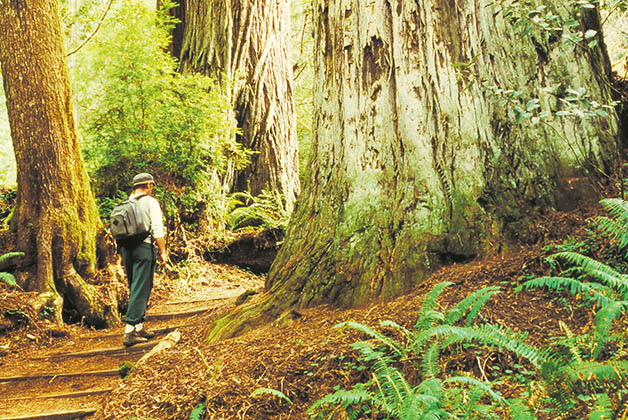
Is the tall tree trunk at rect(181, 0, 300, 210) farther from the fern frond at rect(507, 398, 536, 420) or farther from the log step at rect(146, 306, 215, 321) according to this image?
the fern frond at rect(507, 398, 536, 420)

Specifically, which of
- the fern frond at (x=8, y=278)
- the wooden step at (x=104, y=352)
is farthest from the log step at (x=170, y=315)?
the fern frond at (x=8, y=278)

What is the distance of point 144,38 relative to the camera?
337 inches

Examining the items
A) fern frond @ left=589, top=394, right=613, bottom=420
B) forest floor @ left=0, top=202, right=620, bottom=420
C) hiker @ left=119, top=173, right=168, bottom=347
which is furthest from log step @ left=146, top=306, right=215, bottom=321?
fern frond @ left=589, top=394, right=613, bottom=420

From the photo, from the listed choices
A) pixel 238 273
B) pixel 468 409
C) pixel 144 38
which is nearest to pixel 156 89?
pixel 144 38

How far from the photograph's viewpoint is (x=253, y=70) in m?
11.2

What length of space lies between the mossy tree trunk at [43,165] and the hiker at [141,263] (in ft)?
3.77

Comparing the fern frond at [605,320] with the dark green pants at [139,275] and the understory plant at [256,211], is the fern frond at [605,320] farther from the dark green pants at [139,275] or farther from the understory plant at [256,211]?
the understory plant at [256,211]

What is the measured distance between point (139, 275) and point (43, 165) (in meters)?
2.31

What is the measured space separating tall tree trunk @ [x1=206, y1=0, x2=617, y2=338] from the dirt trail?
1442 mm

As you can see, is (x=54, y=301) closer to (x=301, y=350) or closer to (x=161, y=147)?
(x=161, y=147)

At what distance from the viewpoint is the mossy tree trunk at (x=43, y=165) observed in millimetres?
6863

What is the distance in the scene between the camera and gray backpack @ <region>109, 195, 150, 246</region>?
6.04m

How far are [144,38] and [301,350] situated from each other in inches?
284

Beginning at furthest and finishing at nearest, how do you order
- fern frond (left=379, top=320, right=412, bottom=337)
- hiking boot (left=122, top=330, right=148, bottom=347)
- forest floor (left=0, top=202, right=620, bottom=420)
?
hiking boot (left=122, top=330, right=148, bottom=347) < forest floor (left=0, top=202, right=620, bottom=420) < fern frond (left=379, top=320, right=412, bottom=337)
